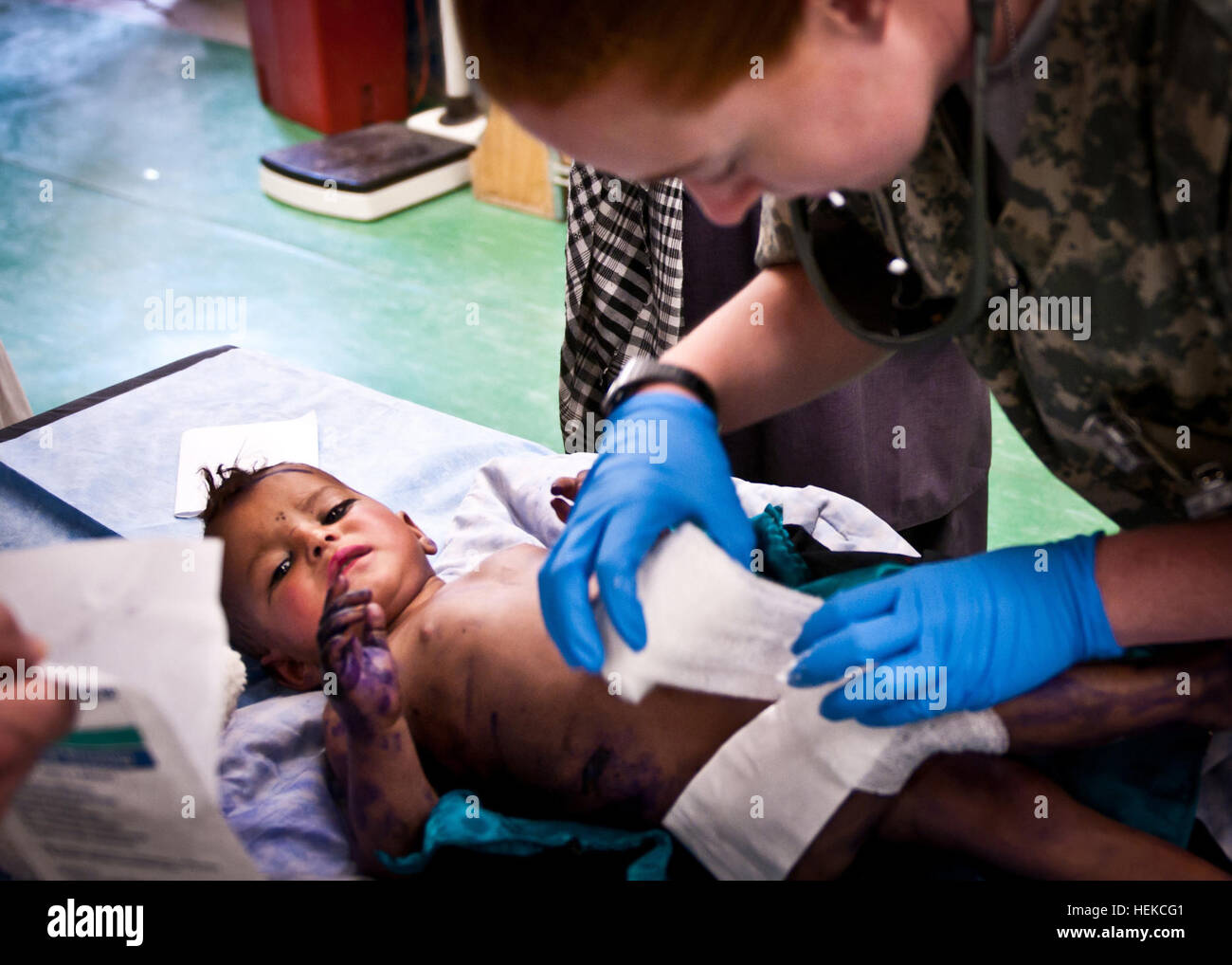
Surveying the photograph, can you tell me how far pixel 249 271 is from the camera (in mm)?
4102

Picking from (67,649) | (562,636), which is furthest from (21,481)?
(67,649)

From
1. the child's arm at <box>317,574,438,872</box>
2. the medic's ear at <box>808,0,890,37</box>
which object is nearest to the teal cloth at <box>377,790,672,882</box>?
the child's arm at <box>317,574,438,872</box>

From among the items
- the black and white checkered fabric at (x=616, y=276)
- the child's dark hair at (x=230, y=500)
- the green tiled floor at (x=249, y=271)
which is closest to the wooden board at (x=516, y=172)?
the green tiled floor at (x=249, y=271)

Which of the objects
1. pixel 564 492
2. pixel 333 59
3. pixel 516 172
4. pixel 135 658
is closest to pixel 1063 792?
pixel 564 492

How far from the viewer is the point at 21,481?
1.99 meters

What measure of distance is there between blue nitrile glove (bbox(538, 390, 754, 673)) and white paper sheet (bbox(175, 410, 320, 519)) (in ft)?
3.23

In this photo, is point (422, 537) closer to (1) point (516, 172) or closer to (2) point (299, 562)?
(2) point (299, 562)

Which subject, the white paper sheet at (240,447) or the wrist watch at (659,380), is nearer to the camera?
the wrist watch at (659,380)

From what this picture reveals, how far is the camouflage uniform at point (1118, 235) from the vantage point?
33.7 inches

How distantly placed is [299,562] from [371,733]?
0.51 meters

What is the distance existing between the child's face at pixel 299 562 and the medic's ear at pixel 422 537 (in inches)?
2.1

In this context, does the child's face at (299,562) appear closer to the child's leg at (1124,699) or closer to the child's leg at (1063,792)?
the child's leg at (1063,792)

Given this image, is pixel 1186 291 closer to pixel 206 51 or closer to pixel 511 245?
pixel 511 245

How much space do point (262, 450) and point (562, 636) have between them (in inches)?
46.9
